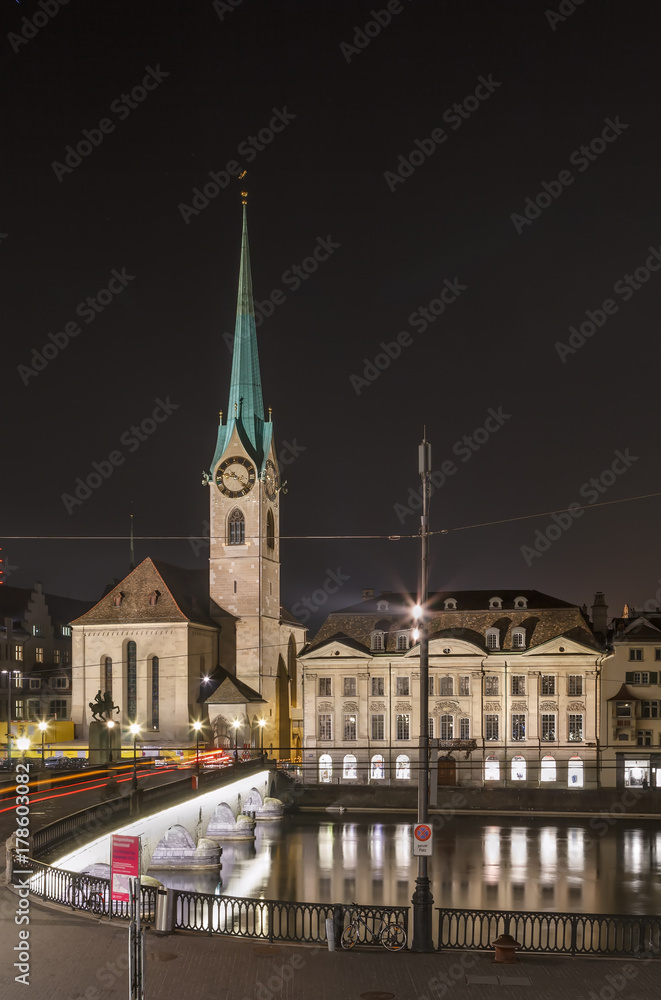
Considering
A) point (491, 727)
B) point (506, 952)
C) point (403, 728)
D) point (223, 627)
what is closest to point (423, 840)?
point (506, 952)

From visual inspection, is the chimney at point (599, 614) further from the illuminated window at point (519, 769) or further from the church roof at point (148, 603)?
the church roof at point (148, 603)

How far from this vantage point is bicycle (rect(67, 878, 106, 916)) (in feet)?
81.3

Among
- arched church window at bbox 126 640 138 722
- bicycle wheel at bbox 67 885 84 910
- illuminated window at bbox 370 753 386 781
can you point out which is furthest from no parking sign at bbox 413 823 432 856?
arched church window at bbox 126 640 138 722

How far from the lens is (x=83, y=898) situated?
25.3 m

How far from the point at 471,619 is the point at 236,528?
2383 centimetres

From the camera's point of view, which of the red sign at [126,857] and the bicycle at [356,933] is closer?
the red sign at [126,857]

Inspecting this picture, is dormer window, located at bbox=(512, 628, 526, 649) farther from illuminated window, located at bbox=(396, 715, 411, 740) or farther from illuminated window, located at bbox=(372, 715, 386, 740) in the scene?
illuminated window, located at bbox=(372, 715, 386, 740)

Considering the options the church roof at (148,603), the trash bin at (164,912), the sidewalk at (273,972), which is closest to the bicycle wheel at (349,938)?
the sidewalk at (273,972)

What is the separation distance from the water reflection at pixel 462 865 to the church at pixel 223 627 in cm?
1863

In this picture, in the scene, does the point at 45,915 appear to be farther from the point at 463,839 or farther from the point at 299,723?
the point at 299,723

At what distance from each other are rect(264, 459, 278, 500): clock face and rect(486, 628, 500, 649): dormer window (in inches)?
1008

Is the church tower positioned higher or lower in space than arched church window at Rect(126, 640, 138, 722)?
higher

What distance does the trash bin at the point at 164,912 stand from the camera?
74.5ft

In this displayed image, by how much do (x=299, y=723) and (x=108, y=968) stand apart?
8385 centimetres
